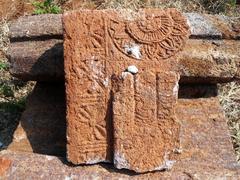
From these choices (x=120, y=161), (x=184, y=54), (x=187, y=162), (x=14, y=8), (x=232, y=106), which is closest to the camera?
(x=120, y=161)

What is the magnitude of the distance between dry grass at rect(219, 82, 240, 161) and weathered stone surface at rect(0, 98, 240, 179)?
0.56 metres

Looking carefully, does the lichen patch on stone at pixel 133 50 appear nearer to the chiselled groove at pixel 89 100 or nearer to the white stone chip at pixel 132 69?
the white stone chip at pixel 132 69

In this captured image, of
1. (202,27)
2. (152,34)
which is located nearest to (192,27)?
(202,27)

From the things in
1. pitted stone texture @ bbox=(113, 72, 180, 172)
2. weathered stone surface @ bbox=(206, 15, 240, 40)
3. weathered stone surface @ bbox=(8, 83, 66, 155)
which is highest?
weathered stone surface @ bbox=(206, 15, 240, 40)

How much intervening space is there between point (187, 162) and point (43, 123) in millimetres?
818

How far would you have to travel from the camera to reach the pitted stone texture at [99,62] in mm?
2494

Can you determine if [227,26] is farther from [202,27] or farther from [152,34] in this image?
[152,34]

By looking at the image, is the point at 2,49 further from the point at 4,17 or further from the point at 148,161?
the point at 148,161

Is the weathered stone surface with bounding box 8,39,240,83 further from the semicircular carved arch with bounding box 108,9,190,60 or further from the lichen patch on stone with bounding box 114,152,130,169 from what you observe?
the lichen patch on stone with bounding box 114,152,130,169

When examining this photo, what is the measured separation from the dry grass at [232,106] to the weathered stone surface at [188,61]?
0.55 metres

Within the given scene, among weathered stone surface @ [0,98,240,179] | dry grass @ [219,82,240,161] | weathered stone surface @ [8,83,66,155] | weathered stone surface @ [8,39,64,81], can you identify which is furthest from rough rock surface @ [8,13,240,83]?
dry grass @ [219,82,240,161]

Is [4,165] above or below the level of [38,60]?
below

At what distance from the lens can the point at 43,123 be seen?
2.89m

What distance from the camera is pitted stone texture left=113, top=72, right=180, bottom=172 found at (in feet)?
8.04
